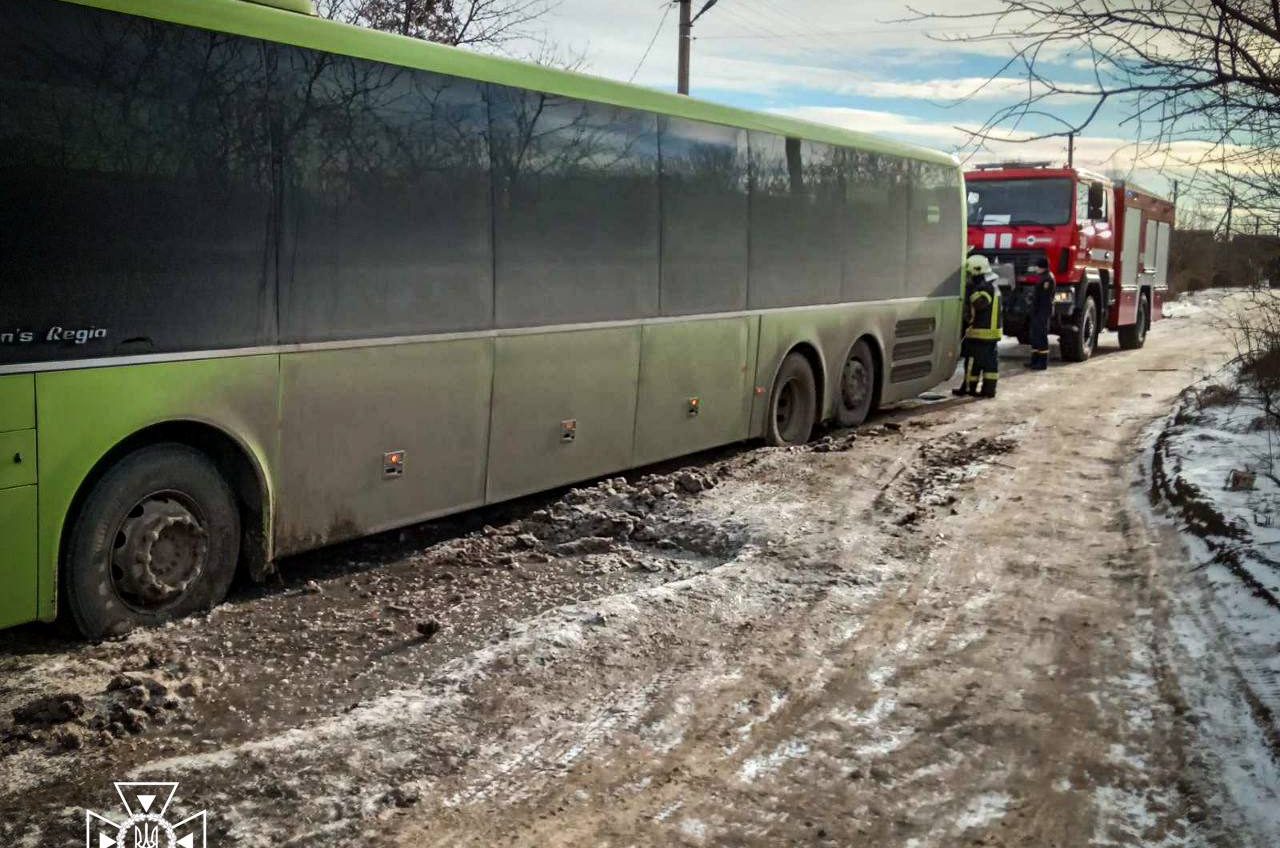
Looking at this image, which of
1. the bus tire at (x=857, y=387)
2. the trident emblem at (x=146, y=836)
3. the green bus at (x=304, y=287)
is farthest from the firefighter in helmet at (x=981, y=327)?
the trident emblem at (x=146, y=836)

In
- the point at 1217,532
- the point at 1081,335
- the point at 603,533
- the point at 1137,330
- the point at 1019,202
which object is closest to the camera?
the point at 603,533

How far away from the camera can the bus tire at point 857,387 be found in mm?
12414

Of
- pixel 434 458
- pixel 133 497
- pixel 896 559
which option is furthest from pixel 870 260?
pixel 133 497

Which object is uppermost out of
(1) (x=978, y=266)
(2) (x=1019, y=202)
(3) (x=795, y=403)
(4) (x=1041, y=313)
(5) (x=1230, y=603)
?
(2) (x=1019, y=202)

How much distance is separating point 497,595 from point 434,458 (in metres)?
1.01

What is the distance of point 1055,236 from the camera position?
19.4 m

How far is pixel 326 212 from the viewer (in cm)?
610

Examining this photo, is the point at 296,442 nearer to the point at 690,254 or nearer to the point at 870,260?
the point at 690,254

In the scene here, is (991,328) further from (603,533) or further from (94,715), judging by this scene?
(94,715)

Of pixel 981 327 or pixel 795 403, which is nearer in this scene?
pixel 795 403

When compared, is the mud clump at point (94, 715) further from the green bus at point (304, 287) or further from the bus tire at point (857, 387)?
the bus tire at point (857, 387)

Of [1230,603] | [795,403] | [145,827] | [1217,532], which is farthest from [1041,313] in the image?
[145,827]

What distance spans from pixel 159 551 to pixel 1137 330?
22660 mm

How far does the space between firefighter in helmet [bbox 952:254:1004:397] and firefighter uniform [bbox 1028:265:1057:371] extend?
3.83m
